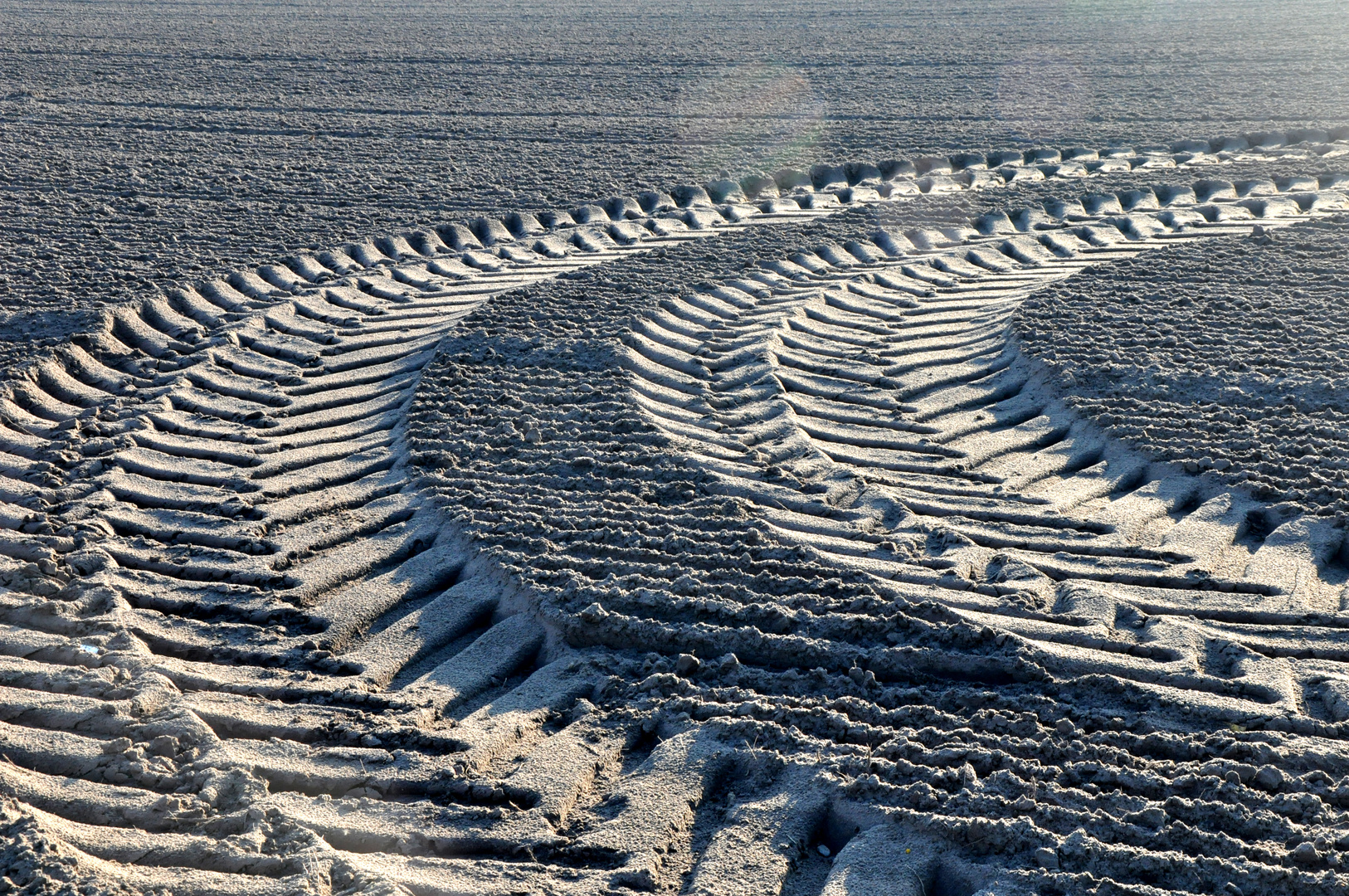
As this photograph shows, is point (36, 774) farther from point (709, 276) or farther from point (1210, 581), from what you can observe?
point (709, 276)

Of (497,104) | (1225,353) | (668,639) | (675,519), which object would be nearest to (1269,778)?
(668,639)

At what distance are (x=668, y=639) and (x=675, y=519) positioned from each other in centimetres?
60

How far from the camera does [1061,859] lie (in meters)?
2.25

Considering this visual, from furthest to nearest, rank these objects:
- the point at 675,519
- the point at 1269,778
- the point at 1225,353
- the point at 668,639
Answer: the point at 1225,353 < the point at 675,519 < the point at 668,639 < the point at 1269,778

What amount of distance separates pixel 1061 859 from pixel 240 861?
165 centimetres

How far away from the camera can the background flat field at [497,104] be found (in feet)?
21.5

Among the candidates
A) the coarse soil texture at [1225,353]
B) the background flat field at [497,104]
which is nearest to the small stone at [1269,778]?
the coarse soil texture at [1225,353]

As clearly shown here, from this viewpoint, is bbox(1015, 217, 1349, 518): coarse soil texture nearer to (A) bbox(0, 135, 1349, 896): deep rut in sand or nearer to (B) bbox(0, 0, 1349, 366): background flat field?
(A) bbox(0, 135, 1349, 896): deep rut in sand

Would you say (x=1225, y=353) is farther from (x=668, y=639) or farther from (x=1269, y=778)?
(x=668, y=639)

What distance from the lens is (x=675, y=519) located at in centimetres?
352

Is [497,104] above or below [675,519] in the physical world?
above

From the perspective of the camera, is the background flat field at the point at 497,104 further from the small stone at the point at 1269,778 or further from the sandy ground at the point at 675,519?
the small stone at the point at 1269,778

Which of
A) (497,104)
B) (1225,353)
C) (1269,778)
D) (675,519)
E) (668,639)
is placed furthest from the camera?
(497,104)

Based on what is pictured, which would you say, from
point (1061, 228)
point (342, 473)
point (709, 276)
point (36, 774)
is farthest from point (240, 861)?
point (1061, 228)
